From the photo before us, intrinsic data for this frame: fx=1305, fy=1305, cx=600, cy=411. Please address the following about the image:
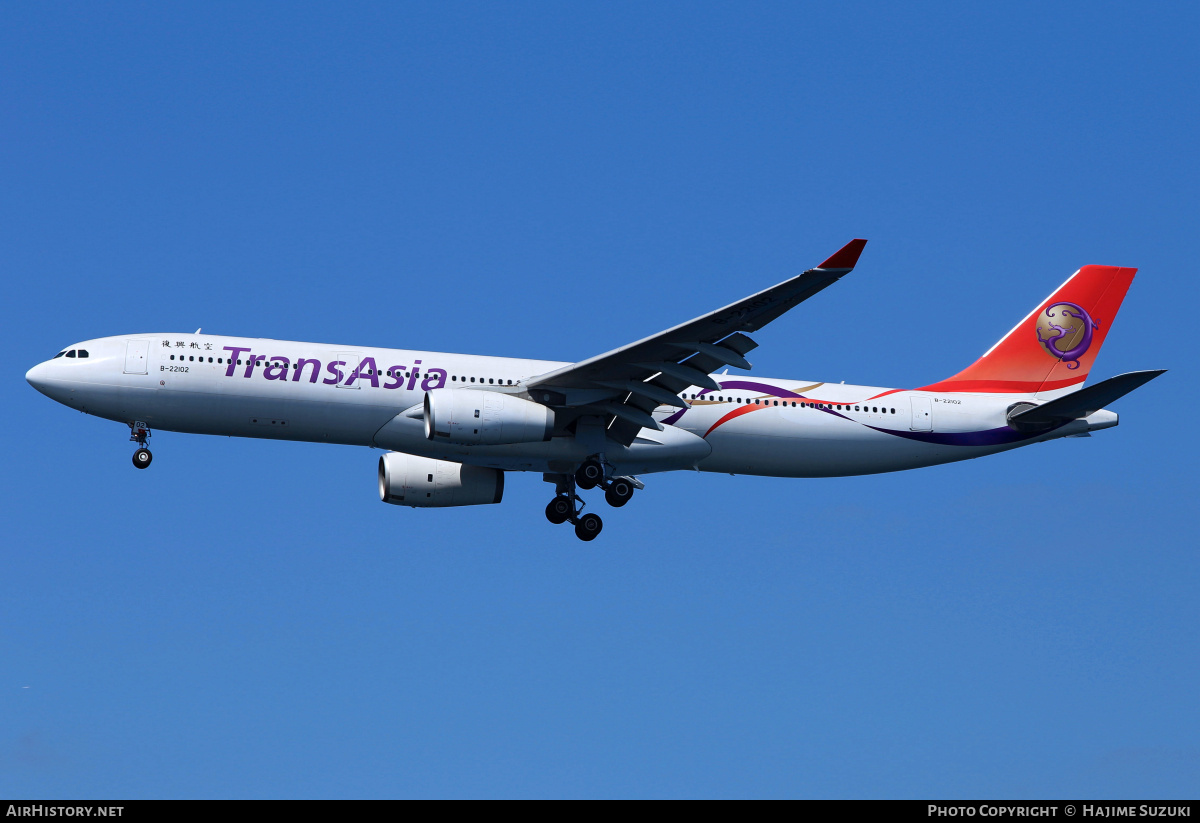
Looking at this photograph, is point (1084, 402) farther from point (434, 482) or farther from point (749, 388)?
point (434, 482)

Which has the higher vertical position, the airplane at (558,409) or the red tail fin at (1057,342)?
the red tail fin at (1057,342)

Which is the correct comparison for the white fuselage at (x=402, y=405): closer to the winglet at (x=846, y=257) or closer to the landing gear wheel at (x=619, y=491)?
the landing gear wheel at (x=619, y=491)

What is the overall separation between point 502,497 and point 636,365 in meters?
7.87

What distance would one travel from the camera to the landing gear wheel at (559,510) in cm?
3575

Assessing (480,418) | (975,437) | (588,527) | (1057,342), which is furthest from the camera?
(1057,342)

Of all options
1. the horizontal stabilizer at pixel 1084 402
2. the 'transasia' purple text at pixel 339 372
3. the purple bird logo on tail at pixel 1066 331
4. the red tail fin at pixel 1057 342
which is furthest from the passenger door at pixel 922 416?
the 'transasia' purple text at pixel 339 372

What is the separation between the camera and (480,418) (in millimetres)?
31375

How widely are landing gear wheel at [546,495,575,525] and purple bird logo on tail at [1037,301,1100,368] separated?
50.5 feet

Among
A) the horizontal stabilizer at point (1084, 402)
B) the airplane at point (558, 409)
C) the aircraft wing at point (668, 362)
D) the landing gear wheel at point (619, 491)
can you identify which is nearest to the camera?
the aircraft wing at point (668, 362)

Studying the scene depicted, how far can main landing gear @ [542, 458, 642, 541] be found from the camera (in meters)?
35.2

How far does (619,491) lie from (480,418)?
5482mm

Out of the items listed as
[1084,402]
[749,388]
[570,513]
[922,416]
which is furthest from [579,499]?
[1084,402]

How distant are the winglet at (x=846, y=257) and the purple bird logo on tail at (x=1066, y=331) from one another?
15.2 metres

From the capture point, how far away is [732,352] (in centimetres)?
3012
